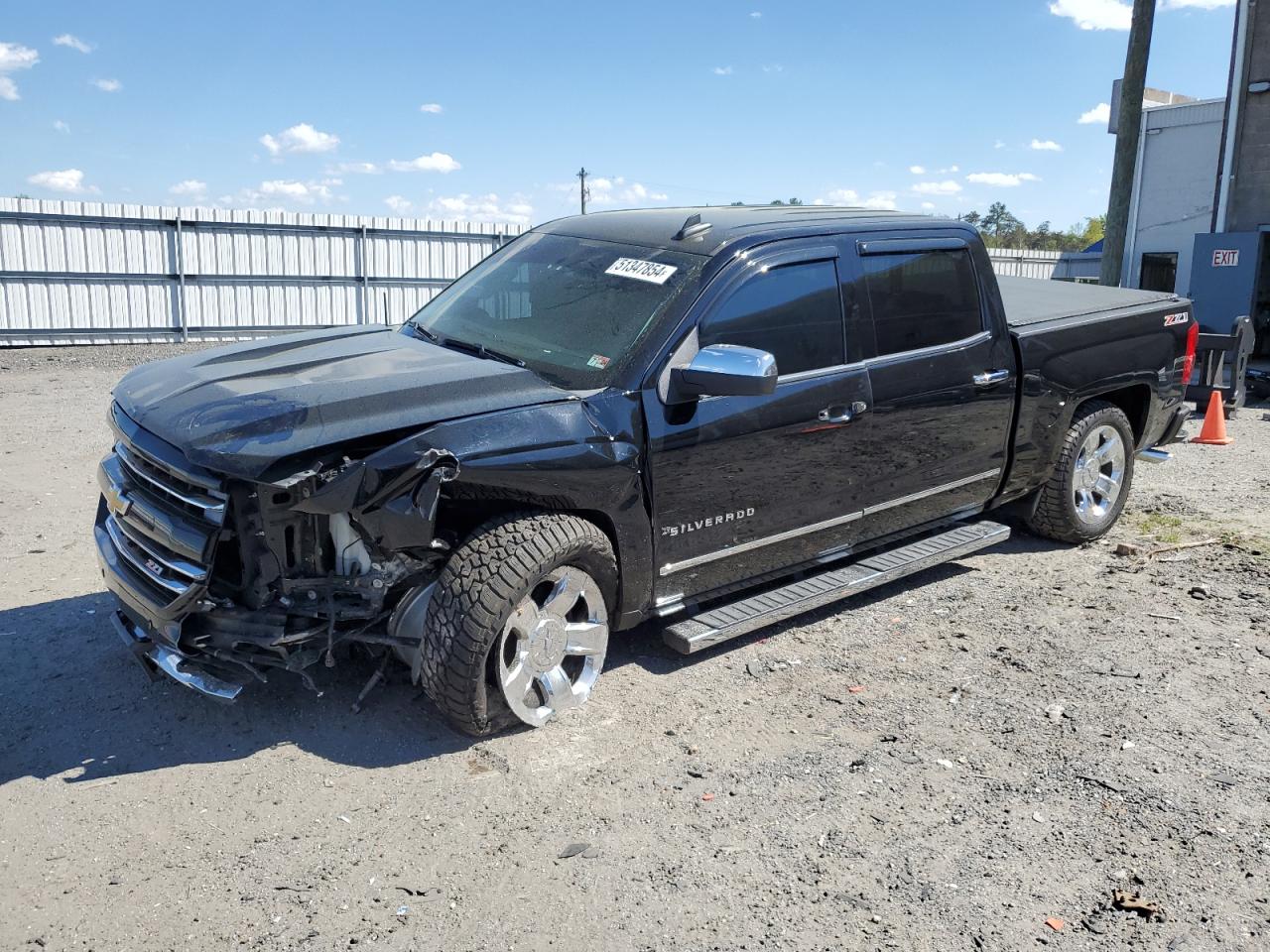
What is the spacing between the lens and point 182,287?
18625mm

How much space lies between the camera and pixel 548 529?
3803mm

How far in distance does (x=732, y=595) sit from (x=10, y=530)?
451 centimetres

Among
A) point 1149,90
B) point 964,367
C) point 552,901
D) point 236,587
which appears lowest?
point 552,901

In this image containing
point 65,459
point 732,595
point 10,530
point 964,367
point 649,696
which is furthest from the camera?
point 65,459

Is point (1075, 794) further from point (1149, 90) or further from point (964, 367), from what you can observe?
point (1149, 90)

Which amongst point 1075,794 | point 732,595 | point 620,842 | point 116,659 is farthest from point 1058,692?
point 116,659

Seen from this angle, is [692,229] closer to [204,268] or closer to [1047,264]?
[204,268]

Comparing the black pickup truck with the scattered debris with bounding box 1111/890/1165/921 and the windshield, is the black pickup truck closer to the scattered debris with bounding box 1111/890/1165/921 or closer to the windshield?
the windshield

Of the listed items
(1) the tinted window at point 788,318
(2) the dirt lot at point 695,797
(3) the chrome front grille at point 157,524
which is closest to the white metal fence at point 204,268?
(2) the dirt lot at point 695,797

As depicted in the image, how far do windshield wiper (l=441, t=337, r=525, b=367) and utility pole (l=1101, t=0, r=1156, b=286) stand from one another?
11525mm

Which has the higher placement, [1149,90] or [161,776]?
[1149,90]

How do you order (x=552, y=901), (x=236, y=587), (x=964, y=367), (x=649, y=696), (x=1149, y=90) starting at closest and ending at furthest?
1. (x=552, y=901)
2. (x=236, y=587)
3. (x=649, y=696)
4. (x=964, y=367)
5. (x=1149, y=90)

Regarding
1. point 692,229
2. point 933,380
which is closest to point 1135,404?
point 933,380

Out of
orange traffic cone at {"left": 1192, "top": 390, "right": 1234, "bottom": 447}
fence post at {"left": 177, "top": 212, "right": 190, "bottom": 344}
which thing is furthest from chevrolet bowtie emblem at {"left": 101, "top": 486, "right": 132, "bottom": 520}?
fence post at {"left": 177, "top": 212, "right": 190, "bottom": 344}
